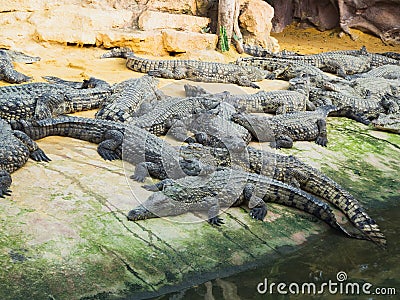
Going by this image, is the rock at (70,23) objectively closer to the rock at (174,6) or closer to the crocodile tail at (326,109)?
the rock at (174,6)

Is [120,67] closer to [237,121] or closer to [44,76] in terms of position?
[44,76]

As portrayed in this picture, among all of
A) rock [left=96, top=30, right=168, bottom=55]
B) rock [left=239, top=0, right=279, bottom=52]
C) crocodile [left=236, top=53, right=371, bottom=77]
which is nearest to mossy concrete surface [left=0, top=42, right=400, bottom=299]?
rock [left=96, top=30, right=168, bottom=55]

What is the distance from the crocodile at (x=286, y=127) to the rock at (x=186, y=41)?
3.61 meters

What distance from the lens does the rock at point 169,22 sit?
11.1m

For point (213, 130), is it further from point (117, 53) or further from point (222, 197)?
→ point (117, 53)

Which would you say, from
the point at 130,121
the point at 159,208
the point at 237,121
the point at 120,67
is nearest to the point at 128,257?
the point at 159,208

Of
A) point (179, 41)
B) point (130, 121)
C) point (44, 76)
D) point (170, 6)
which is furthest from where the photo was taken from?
point (170, 6)

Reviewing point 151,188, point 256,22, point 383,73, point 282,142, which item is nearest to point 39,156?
point 151,188

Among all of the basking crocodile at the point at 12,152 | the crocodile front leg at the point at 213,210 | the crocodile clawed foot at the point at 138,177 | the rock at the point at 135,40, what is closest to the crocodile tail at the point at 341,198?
the crocodile front leg at the point at 213,210

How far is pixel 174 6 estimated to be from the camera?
11891 mm

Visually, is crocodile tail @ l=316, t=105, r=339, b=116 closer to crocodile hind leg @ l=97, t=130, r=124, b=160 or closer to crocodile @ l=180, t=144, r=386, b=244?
crocodile @ l=180, t=144, r=386, b=244

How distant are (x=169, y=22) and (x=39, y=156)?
6161 millimetres

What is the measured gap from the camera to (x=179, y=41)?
36.0ft

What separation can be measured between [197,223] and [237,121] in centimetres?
272
